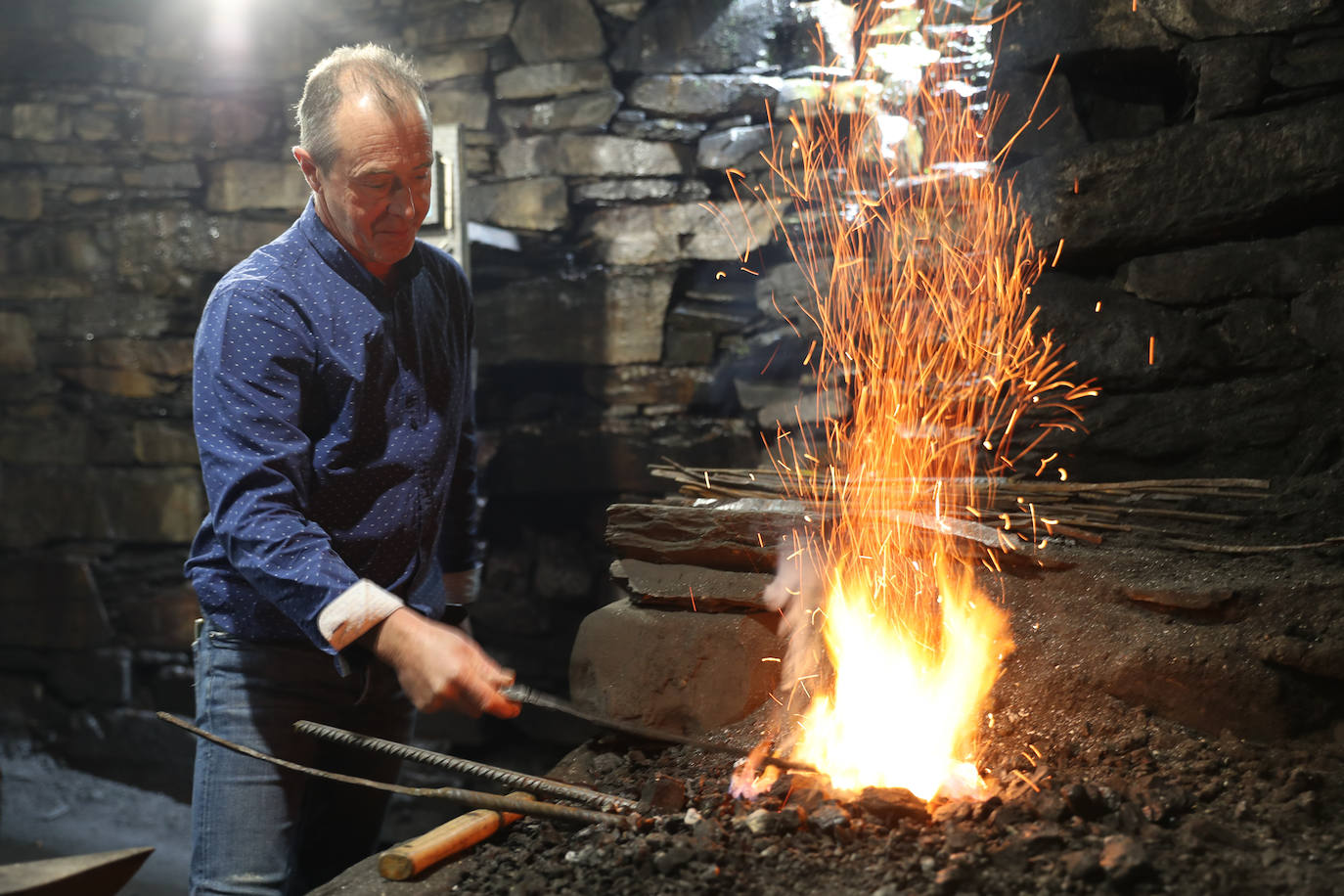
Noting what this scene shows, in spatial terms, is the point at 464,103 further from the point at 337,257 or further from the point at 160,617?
the point at 160,617

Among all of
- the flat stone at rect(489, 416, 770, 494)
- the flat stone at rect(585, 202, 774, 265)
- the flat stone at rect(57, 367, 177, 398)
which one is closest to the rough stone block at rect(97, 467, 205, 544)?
the flat stone at rect(57, 367, 177, 398)

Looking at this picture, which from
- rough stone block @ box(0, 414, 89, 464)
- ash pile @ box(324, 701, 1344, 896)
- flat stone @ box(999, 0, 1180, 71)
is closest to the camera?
ash pile @ box(324, 701, 1344, 896)

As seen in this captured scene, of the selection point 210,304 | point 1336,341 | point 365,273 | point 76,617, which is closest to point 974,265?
point 1336,341

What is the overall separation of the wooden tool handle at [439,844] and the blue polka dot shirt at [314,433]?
392mm

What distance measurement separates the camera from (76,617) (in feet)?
15.9

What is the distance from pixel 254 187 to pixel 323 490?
10.6ft

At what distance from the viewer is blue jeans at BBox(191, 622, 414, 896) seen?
2018 millimetres

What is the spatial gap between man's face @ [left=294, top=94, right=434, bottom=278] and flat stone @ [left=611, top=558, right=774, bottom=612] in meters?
0.98

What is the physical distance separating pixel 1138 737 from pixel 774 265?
266cm

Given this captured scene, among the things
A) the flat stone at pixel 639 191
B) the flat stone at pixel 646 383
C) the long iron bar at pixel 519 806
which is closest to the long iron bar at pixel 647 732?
the long iron bar at pixel 519 806

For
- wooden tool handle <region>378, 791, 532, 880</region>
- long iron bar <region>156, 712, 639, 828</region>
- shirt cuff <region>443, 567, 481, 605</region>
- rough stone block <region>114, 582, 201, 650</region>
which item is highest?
shirt cuff <region>443, 567, 481, 605</region>

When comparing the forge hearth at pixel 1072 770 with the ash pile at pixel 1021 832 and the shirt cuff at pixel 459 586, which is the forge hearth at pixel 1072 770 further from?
the shirt cuff at pixel 459 586

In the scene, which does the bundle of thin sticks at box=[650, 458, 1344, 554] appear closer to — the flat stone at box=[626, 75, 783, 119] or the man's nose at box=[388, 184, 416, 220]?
the man's nose at box=[388, 184, 416, 220]

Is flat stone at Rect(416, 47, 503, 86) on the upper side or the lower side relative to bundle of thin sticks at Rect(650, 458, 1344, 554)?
upper
